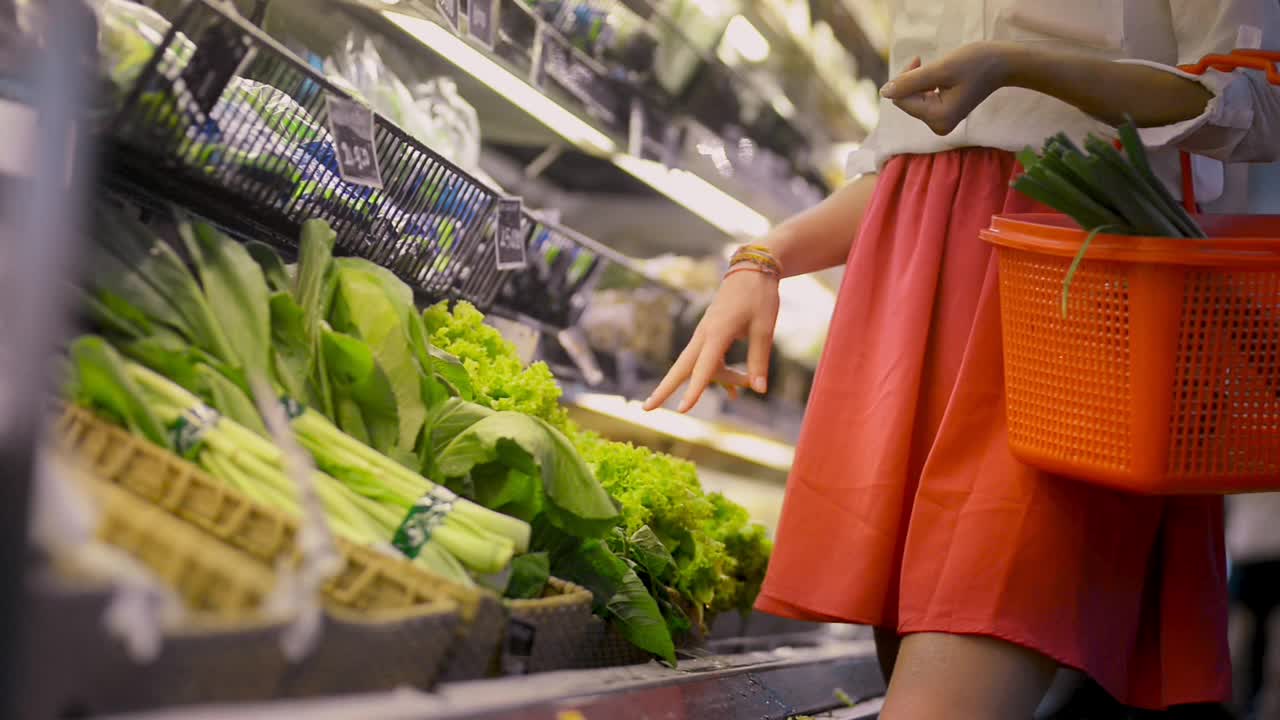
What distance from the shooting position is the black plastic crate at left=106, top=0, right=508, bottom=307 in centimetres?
142

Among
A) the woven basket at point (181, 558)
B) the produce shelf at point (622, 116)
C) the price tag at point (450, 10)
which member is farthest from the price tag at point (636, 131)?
the woven basket at point (181, 558)

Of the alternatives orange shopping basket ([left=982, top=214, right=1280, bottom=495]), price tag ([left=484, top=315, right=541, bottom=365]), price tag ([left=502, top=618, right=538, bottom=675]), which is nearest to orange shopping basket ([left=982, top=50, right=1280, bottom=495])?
orange shopping basket ([left=982, top=214, right=1280, bottom=495])

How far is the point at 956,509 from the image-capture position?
1.78 m

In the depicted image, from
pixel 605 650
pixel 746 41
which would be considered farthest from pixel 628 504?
pixel 746 41

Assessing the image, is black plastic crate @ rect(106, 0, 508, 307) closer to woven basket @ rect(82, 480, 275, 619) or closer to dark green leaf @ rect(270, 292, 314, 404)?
dark green leaf @ rect(270, 292, 314, 404)

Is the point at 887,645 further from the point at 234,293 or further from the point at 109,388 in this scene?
the point at 109,388

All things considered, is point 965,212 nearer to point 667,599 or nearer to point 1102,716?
point 667,599

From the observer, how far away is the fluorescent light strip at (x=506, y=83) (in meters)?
2.35

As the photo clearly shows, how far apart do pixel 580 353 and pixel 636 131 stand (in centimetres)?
66

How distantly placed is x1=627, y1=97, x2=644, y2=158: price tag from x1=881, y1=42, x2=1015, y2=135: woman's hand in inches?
65.1

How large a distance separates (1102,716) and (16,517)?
3.42 m

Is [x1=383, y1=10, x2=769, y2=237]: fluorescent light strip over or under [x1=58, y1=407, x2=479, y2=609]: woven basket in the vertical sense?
over

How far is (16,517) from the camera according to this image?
80 cm

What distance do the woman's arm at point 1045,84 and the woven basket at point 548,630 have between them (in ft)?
2.58
